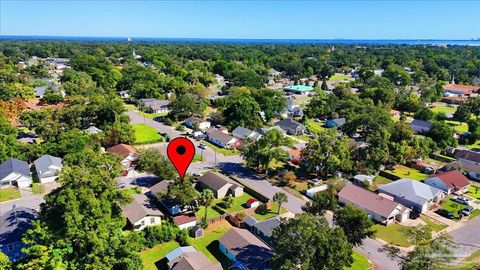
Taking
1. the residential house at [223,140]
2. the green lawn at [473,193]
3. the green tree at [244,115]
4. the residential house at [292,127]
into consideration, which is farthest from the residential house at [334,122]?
the green lawn at [473,193]

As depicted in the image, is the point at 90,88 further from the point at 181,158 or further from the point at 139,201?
the point at 181,158

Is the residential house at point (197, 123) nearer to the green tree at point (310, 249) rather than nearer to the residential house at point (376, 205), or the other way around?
the residential house at point (376, 205)

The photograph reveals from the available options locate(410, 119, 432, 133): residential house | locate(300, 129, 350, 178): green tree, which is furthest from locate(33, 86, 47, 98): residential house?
locate(410, 119, 432, 133): residential house

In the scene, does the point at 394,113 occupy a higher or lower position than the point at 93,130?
lower

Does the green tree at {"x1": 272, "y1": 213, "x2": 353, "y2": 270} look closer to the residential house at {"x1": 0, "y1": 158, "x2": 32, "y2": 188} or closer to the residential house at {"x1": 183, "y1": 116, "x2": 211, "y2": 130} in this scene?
the residential house at {"x1": 0, "y1": 158, "x2": 32, "y2": 188}

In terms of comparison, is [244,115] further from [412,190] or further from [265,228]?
[265,228]

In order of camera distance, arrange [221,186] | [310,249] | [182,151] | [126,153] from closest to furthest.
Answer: [310,249] → [182,151] → [221,186] → [126,153]

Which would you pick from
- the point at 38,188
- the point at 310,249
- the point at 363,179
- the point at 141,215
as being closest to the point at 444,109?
the point at 363,179
